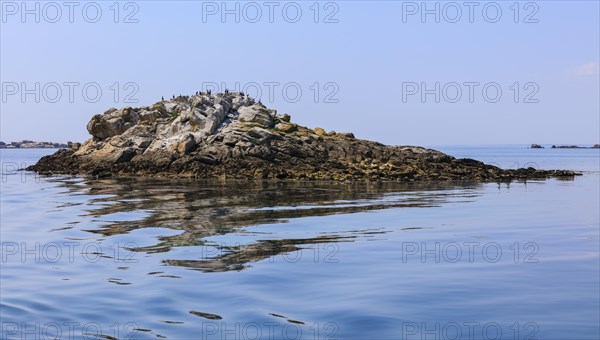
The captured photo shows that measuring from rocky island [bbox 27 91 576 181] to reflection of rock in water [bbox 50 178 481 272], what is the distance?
495 cm

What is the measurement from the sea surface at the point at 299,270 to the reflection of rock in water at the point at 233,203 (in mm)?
165

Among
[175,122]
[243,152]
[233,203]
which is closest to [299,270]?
[233,203]

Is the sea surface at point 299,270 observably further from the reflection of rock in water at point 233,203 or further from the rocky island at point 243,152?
the rocky island at point 243,152

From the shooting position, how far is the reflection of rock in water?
22114 mm

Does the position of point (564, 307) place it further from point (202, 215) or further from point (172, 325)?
point (202, 215)

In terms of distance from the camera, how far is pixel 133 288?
15773 mm

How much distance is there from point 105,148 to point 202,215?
1639 inches

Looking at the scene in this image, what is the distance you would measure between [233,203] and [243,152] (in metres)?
23.9

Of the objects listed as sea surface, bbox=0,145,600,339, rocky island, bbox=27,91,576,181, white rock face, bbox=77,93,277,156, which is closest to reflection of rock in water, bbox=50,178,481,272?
sea surface, bbox=0,145,600,339

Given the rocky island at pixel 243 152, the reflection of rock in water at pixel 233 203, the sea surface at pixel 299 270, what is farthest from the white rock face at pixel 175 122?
the sea surface at pixel 299 270

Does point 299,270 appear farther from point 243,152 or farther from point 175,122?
point 175,122

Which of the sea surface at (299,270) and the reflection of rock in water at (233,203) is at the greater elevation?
the reflection of rock in water at (233,203)

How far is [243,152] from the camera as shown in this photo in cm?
6034

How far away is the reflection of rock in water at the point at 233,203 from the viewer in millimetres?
22114
